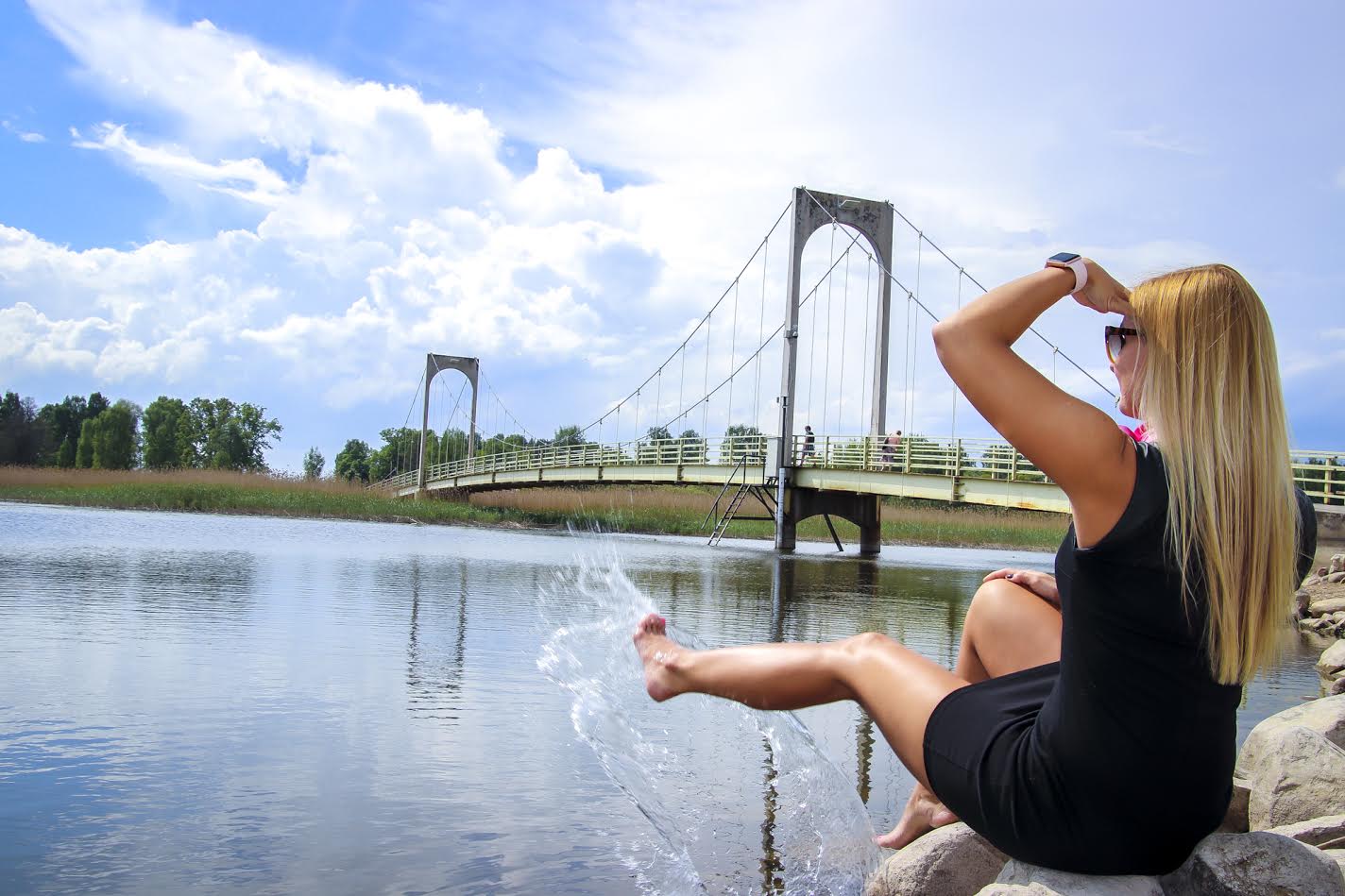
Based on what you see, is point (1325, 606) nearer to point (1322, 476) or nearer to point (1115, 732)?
point (1322, 476)

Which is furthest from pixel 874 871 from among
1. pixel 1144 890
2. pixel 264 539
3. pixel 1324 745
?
pixel 264 539

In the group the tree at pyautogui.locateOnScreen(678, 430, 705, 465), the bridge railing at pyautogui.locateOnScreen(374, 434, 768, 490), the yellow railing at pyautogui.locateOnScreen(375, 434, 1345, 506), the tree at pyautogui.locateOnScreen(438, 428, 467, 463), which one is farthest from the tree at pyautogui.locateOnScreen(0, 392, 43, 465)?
the tree at pyautogui.locateOnScreen(678, 430, 705, 465)

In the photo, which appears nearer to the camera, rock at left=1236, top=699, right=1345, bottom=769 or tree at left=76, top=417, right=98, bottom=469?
rock at left=1236, top=699, right=1345, bottom=769

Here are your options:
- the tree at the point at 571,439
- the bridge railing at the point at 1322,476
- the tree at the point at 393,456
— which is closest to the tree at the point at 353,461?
the tree at the point at 393,456

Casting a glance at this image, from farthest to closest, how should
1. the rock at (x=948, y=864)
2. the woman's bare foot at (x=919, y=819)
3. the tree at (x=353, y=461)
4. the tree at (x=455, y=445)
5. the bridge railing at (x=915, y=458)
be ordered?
1. the tree at (x=353, y=461)
2. the tree at (x=455, y=445)
3. the bridge railing at (x=915, y=458)
4. the woman's bare foot at (x=919, y=819)
5. the rock at (x=948, y=864)

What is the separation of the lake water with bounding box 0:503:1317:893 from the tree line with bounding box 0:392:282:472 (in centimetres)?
5465

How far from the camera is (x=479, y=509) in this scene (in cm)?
3177

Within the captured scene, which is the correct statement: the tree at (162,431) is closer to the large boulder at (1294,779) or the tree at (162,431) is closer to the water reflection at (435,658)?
the water reflection at (435,658)

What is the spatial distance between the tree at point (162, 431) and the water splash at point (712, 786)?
60439 millimetres

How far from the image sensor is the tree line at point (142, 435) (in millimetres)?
58125

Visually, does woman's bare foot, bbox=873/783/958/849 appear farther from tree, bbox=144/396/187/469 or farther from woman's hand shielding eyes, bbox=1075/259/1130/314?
tree, bbox=144/396/187/469

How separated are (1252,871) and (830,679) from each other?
2.31ft

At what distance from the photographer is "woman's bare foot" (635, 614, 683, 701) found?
89.9 inches

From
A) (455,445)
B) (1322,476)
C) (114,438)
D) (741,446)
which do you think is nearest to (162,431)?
(114,438)
